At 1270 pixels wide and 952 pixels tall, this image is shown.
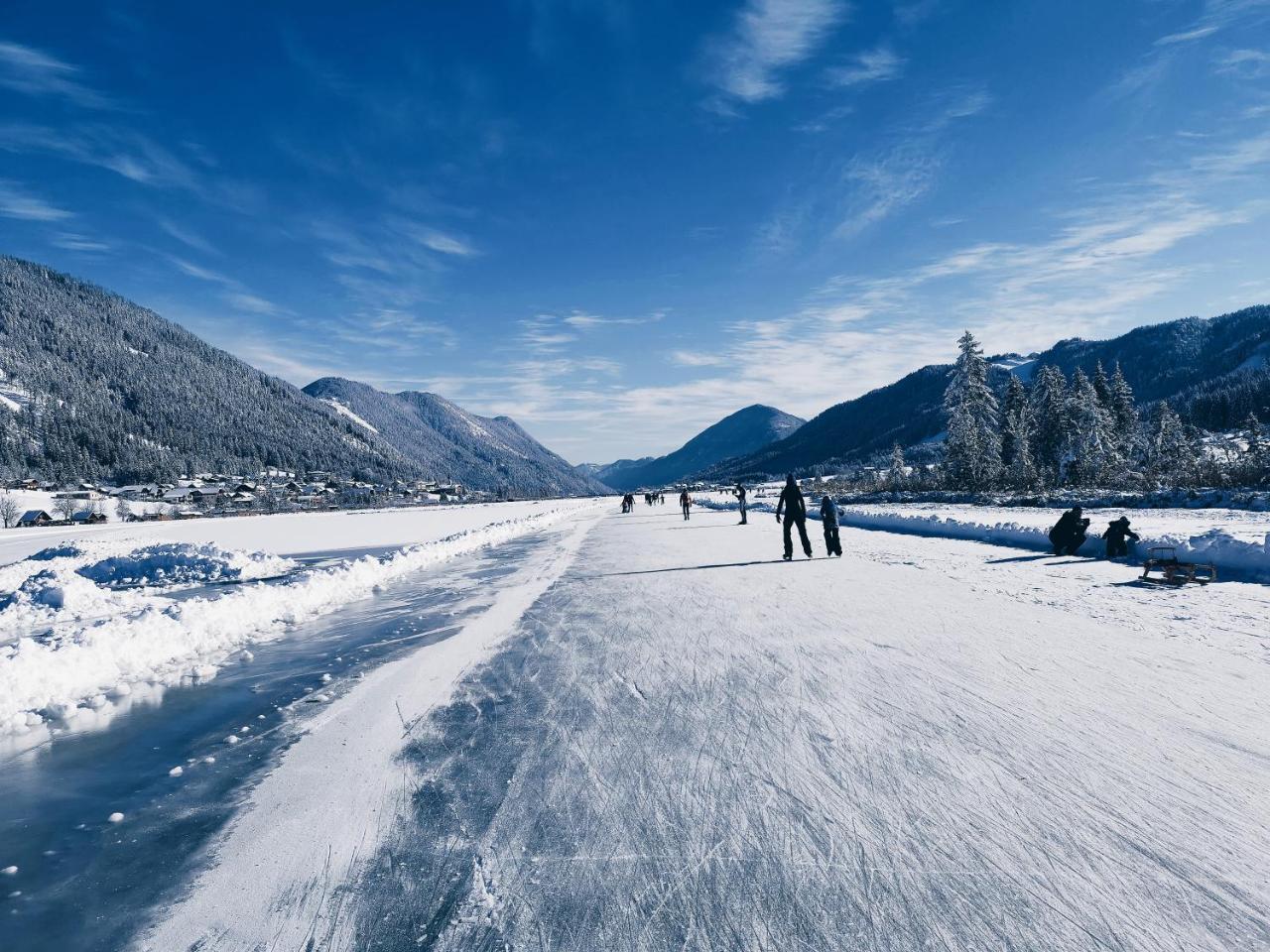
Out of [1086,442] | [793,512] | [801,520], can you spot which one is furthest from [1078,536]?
[1086,442]

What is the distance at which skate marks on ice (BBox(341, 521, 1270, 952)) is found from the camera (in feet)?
7.40

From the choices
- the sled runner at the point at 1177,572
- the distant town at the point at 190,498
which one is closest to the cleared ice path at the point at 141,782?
the sled runner at the point at 1177,572

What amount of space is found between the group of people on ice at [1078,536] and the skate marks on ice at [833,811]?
7.71 m

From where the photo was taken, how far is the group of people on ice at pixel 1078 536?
11.8m

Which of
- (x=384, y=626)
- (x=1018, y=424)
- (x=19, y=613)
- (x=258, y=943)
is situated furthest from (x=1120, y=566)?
(x=1018, y=424)

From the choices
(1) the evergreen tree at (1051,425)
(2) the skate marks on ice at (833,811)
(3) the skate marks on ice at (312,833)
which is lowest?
(2) the skate marks on ice at (833,811)

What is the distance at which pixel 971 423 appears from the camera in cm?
4119

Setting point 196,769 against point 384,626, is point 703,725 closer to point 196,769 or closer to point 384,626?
point 196,769

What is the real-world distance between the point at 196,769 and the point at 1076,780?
5.43 m

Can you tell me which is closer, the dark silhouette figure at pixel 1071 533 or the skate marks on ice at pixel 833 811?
the skate marks on ice at pixel 833 811

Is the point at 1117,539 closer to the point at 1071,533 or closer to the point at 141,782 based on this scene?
the point at 1071,533

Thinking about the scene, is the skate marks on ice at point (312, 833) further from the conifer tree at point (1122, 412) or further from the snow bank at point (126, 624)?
the conifer tree at point (1122, 412)

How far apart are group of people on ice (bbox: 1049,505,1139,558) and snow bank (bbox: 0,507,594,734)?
14.4m

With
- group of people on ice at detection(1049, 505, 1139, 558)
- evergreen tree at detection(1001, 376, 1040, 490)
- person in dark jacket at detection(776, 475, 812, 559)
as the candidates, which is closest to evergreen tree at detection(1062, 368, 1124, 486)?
evergreen tree at detection(1001, 376, 1040, 490)
